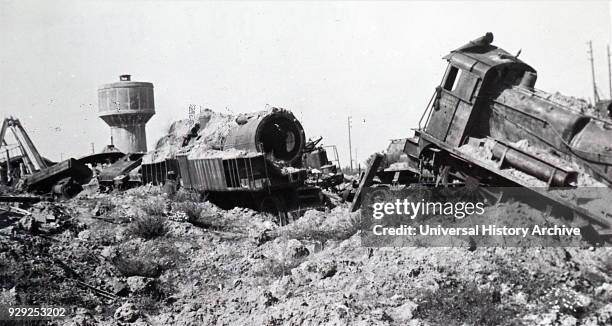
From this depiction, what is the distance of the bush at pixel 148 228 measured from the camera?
12430 mm

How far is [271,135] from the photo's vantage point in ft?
53.3

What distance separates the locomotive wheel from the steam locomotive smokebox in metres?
1.06

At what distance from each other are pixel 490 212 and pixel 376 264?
2.07 meters

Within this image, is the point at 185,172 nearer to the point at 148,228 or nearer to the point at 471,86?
the point at 148,228

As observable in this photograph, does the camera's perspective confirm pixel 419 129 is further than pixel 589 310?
Yes

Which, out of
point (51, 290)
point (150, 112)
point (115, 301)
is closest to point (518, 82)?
point (115, 301)

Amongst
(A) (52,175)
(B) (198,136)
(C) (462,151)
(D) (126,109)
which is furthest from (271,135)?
(D) (126,109)

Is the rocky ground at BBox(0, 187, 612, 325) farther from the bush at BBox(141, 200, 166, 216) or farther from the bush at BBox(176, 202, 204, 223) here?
the bush at BBox(176, 202, 204, 223)

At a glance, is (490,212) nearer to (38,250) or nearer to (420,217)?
(420,217)

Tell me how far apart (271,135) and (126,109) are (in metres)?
24.8

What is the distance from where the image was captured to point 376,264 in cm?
862

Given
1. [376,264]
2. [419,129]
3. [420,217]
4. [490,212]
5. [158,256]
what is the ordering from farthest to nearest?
1. [419,129]
2. [158,256]
3. [420,217]
4. [490,212]
5. [376,264]

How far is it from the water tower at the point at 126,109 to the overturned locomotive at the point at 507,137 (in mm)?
29146

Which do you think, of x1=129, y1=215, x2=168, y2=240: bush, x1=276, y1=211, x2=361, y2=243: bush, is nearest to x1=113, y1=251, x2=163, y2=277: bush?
x1=129, y1=215, x2=168, y2=240: bush
